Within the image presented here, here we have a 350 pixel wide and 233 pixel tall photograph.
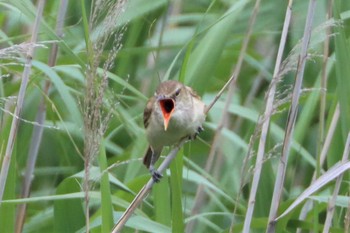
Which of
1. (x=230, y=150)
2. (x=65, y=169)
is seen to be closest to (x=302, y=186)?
(x=230, y=150)

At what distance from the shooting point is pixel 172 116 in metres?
2.60

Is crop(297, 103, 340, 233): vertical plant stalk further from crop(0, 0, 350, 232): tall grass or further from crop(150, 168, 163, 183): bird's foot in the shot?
crop(150, 168, 163, 183): bird's foot

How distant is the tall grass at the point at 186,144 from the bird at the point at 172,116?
6 cm

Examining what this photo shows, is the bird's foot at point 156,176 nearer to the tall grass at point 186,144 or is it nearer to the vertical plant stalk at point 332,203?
the tall grass at point 186,144

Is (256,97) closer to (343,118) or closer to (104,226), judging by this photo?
(343,118)

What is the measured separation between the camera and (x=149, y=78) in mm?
3787

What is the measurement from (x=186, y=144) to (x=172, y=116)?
21.9 inches

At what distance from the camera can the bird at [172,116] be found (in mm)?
2570

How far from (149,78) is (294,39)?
67cm

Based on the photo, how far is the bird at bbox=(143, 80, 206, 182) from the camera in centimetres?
257

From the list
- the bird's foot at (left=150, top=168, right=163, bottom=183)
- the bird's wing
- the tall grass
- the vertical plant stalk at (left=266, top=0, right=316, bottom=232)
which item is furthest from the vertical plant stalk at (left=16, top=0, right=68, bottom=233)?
the vertical plant stalk at (left=266, top=0, right=316, bottom=232)

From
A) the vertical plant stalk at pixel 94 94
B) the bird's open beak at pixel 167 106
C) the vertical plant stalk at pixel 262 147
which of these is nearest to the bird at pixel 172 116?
the bird's open beak at pixel 167 106

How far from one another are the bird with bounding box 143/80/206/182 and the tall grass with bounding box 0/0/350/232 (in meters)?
0.06

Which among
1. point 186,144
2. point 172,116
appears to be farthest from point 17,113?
point 186,144
